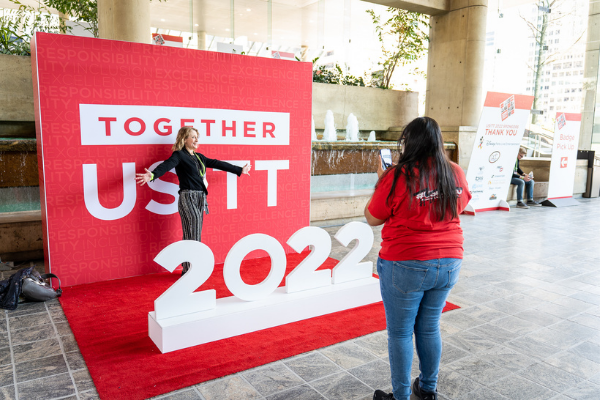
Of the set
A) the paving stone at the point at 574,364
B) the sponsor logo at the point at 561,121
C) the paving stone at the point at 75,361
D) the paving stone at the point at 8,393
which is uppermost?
the sponsor logo at the point at 561,121

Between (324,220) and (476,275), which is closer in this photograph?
(476,275)

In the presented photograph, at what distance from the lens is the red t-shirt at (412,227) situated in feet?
7.02

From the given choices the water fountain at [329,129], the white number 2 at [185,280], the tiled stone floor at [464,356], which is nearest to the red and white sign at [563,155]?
the water fountain at [329,129]

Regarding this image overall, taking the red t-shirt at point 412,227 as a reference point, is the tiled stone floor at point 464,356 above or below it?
below

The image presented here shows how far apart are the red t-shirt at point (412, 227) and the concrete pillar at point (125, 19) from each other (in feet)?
20.3

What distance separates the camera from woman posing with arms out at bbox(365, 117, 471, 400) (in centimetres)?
214

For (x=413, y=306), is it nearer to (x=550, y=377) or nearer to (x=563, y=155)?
(x=550, y=377)

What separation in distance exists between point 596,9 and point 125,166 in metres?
13.5

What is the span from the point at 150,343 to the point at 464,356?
224 cm

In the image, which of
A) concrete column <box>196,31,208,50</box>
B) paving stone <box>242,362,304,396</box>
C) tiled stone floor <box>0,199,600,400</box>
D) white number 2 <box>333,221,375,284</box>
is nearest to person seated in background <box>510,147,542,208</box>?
tiled stone floor <box>0,199,600,400</box>

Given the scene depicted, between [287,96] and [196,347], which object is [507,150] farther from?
[196,347]

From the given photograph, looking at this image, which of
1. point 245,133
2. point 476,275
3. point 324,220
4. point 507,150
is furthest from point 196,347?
point 507,150

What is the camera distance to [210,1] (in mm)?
13539

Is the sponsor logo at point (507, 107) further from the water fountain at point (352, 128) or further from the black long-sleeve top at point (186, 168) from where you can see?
the black long-sleeve top at point (186, 168)
